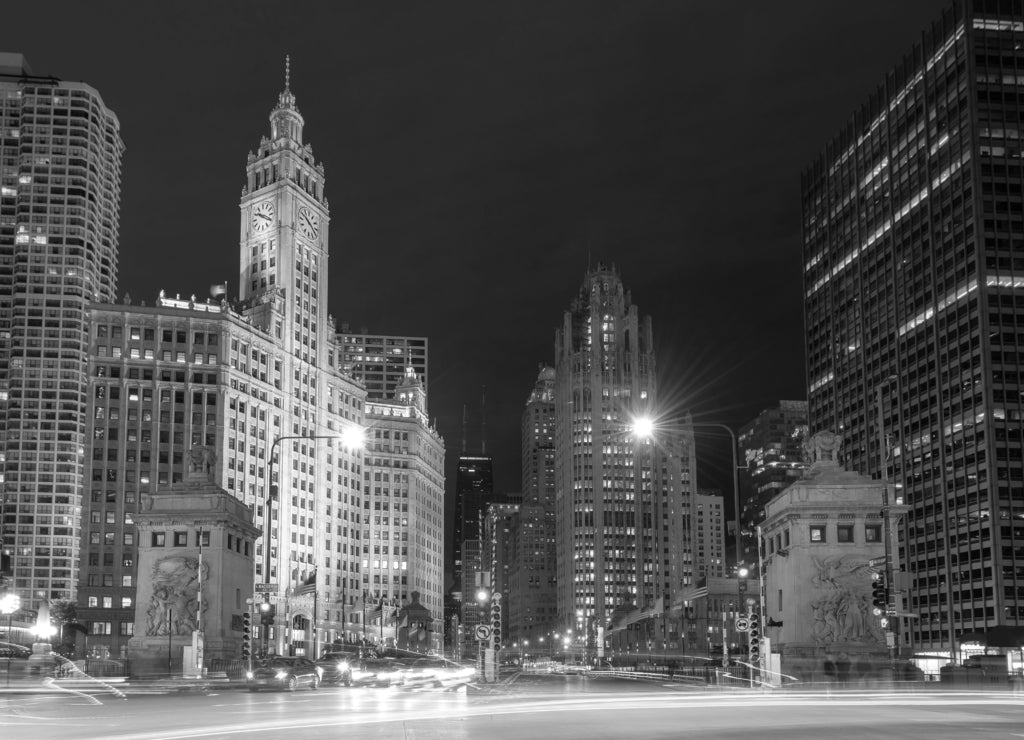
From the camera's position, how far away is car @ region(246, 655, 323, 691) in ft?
177

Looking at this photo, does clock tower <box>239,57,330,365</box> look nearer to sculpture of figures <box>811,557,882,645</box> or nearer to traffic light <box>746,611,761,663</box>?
sculpture of figures <box>811,557,882,645</box>

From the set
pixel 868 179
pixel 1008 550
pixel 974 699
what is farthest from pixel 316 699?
pixel 868 179

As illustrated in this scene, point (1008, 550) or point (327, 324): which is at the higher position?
point (327, 324)

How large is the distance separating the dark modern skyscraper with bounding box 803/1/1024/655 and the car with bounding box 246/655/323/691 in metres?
96.3

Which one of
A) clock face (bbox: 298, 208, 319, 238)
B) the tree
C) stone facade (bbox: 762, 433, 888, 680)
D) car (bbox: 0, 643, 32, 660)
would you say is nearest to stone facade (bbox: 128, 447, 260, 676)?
car (bbox: 0, 643, 32, 660)

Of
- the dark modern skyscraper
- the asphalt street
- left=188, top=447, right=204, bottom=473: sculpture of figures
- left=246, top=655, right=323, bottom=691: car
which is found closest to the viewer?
the asphalt street

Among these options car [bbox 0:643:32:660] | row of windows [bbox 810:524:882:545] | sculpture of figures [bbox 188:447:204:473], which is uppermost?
sculpture of figures [bbox 188:447:204:473]

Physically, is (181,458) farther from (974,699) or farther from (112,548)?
(974,699)

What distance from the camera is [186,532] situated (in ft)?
262

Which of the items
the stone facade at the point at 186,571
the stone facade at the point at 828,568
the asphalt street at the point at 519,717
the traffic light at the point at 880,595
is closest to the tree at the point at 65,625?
the stone facade at the point at 186,571

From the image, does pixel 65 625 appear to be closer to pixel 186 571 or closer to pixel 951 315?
pixel 186 571

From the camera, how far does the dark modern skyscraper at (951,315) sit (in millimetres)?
152750

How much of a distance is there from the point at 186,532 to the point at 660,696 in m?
45.6

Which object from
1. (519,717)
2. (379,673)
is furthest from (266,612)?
(519,717)
